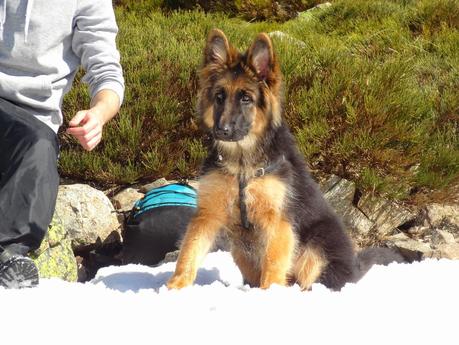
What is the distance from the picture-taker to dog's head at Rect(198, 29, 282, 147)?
3.81 metres

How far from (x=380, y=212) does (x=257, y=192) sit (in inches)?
101

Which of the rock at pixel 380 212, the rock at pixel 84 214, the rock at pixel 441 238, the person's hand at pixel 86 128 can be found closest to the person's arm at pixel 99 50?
the person's hand at pixel 86 128

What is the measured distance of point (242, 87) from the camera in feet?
12.6

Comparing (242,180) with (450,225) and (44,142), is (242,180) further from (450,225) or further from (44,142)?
(450,225)

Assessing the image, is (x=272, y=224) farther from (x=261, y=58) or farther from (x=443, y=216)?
(x=443, y=216)

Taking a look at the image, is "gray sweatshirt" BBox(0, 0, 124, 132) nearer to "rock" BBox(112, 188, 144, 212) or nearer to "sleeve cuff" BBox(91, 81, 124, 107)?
"sleeve cuff" BBox(91, 81, 124, 107)

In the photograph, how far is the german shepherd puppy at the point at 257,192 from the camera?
3.66 m

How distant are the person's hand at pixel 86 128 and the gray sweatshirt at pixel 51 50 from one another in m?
0.39

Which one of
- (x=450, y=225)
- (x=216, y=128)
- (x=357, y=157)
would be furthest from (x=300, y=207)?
(x=450, y=225)

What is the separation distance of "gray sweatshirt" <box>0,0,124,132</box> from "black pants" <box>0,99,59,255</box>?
0.73 ft

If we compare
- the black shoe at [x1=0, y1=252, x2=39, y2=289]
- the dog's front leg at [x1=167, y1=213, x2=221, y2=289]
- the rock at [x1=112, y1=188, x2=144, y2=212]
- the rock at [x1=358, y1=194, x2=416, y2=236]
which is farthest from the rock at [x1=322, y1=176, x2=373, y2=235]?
the black shoe at [x1=0, y1=252, x2=39, y2=289]

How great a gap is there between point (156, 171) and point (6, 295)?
10.5ft

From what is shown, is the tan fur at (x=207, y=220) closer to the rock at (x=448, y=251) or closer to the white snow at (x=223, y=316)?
the white snow at (x=223, y=316)

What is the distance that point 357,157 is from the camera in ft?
19.1
